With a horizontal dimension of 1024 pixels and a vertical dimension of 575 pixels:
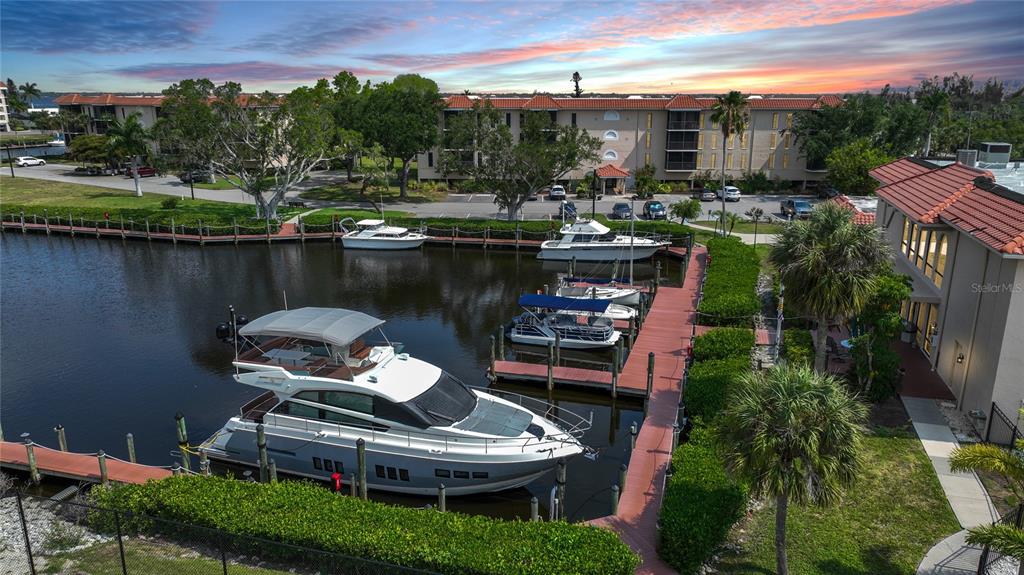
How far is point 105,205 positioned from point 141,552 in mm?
58930

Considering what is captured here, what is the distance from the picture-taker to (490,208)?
63531 mm

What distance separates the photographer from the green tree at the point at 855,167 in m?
55.1

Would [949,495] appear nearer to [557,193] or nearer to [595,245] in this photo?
[595,245]

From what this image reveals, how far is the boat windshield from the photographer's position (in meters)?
20.0

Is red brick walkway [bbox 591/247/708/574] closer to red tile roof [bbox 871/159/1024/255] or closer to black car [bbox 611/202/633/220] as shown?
red tile roof [bbox 871/159/1024/255]

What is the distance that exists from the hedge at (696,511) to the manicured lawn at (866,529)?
0.78 meters

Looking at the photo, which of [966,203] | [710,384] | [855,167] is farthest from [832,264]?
[855,167]

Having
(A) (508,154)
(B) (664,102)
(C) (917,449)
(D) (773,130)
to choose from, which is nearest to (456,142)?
(A) (508,154)

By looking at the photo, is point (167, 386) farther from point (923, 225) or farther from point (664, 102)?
point (664, 102)

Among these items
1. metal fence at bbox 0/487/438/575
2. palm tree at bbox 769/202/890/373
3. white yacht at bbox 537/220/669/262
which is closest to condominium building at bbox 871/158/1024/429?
palm tree at bbox 769/202/890/373

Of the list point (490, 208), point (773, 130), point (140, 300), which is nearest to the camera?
point (140, 300)

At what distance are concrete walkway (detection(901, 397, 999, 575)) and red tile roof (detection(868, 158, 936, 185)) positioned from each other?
1474cm

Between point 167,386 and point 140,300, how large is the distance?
13977mm

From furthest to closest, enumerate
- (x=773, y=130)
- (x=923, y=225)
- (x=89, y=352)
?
(x=773, y=130) → (x=89, y=352) → (x=923, y=225)
